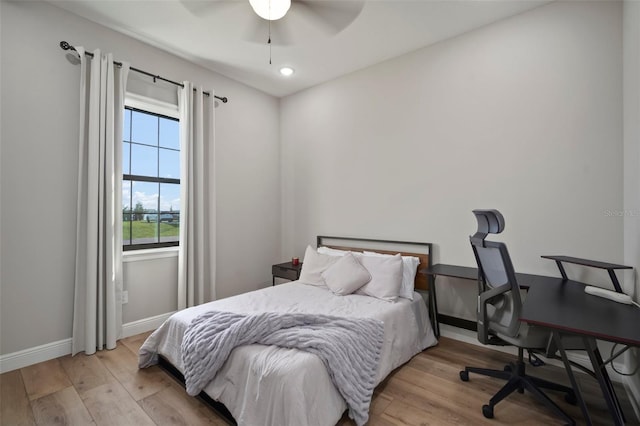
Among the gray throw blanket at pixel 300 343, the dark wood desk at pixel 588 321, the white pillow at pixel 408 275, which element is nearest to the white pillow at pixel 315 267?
the white pillow at pixel 408 275

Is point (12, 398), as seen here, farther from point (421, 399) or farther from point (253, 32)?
point (253, 32)

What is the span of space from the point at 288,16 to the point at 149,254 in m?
2.66

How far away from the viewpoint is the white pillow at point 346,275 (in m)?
2.71

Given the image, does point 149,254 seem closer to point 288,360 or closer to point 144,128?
point 144,128

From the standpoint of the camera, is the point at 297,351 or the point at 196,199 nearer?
the point at 297,351

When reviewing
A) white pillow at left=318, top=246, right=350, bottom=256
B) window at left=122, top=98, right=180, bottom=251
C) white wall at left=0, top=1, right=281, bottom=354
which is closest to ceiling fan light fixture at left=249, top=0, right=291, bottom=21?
white wall at left=0, top=1, right=281, bottom=354

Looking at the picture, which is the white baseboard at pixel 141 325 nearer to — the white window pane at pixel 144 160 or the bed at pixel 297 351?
the bed at pixel 297 351

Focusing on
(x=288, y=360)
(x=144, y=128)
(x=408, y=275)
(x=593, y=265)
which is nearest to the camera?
(x=288, y=360)

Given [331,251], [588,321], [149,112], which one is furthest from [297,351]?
[149,112]

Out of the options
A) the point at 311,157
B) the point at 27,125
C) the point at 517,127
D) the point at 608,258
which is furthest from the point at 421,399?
the point at 27,125

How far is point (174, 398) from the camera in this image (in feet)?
6.44

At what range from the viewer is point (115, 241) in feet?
8.90

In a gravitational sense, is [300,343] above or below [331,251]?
below

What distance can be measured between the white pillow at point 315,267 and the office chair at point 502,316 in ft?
4.88
